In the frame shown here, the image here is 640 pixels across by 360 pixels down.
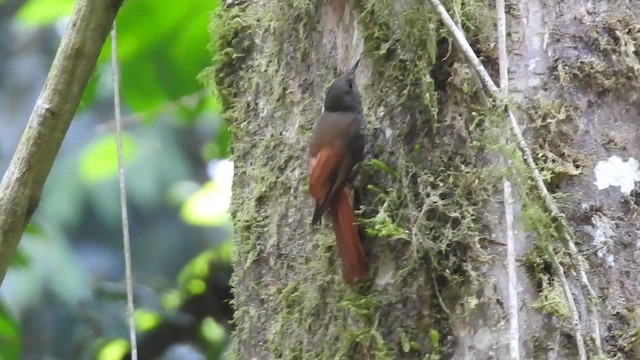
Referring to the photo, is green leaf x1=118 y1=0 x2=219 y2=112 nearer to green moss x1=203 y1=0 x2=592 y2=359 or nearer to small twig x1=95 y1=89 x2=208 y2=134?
small twig x1=95 y1=89 x2=208 y2=134

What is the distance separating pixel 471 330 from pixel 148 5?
172 centimetres

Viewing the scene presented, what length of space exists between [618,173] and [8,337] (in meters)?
2.05

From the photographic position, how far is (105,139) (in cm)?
341

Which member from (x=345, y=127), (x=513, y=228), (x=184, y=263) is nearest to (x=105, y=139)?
(x=184, y=263)

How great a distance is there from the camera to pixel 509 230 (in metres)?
1.24

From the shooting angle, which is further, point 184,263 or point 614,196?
point 184,263

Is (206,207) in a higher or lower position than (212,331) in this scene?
higher

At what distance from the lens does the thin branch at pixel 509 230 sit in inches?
45.3

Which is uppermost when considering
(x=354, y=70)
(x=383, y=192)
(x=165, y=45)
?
(x=165, y=45)

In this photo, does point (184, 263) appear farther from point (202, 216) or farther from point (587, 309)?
point (587, 309)

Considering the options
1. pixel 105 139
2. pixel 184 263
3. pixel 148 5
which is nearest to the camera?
pixel 148 5

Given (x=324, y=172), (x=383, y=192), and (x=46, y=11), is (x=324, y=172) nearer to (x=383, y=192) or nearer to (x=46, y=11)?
(x=383, y=192)

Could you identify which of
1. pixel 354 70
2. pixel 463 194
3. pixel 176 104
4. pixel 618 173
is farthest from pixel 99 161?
pixel 618 173

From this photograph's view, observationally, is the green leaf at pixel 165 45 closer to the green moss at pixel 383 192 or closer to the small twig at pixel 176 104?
the small twig at pixel 176 104
